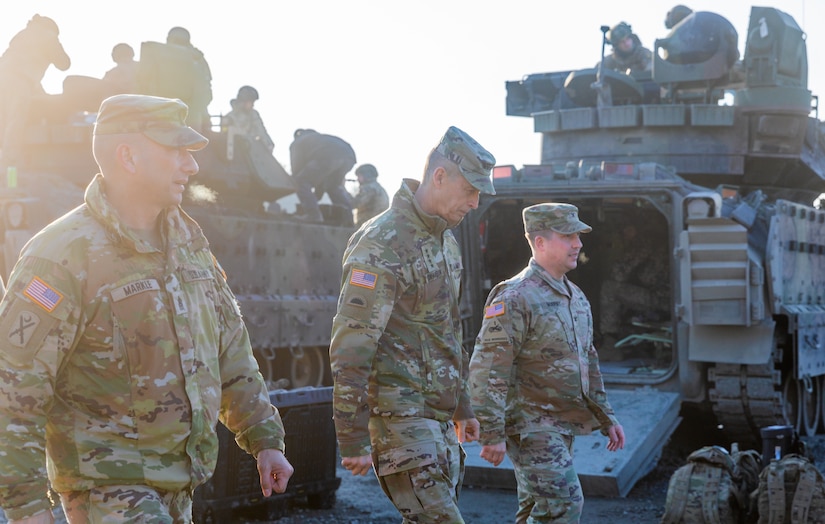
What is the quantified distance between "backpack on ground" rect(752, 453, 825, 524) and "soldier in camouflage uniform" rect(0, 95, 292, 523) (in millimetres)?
3972

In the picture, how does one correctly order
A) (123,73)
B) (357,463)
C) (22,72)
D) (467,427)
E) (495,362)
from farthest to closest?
(123,73)
(22,72)
(495,362)
(467,427)
(357,463)

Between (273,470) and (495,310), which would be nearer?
(273,470)

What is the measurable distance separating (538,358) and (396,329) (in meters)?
1.38

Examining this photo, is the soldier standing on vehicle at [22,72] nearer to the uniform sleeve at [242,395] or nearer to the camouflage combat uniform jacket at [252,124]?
the camouflage combat uniform jacket at [252,124]

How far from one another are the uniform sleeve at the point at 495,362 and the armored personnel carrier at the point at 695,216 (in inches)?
180

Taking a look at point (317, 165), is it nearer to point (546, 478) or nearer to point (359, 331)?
point (546, 478)

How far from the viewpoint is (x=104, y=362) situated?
10.7 feet

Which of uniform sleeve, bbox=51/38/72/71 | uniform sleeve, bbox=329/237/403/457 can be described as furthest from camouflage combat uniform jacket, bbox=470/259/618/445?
uniform sleeve, bbox=51/38/72/71

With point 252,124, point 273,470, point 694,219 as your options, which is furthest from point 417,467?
point 252,124

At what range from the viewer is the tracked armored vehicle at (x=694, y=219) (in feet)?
32.1

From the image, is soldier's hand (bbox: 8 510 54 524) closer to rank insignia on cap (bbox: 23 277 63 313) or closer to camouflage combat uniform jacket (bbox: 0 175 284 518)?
camouflage combat uniform jacket (bbox: 0 175 284 518)

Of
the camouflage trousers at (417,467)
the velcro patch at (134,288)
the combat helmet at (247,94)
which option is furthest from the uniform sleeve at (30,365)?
the combat helmet at (247,94)

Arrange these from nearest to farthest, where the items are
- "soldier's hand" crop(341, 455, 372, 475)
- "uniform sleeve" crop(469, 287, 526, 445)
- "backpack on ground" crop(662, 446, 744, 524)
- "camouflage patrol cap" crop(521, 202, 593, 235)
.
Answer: "soldier's hand" crop(341, 455, 372, 475)
"uniform sleeve" crop(469, 287, 526, 445)
"camouflage patrol cap" crop(521, 202, 593, 235)
"backpack on ground" crop(662, 446, 744, 524)

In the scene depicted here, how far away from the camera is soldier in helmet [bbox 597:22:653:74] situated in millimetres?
14242
